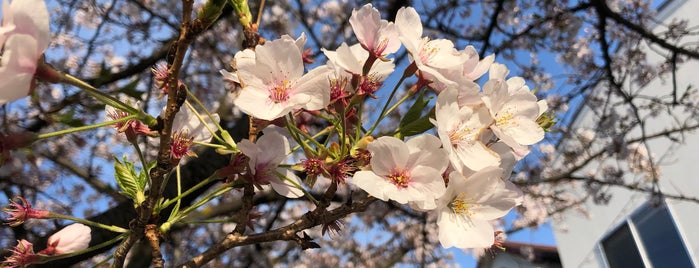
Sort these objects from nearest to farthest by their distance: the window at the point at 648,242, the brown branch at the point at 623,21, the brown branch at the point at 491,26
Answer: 1. the brown branch at the point at 623,21
2. the brown branch at the point at 491,26
3. the window at the point at 648,242

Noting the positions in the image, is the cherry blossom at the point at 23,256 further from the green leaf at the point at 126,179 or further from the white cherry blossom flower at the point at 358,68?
the white cherry blossom flower at the point at 358,68

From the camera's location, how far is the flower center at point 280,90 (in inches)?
24.2

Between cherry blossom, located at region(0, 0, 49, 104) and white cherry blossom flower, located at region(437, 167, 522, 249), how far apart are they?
508mm

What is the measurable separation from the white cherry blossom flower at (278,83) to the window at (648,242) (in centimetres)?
531

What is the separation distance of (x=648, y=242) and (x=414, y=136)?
6.11m

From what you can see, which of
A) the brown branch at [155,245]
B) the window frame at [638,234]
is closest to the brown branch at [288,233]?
the brown branch at [155,245]

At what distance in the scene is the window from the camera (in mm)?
4934

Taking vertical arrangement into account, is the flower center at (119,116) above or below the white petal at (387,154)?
above

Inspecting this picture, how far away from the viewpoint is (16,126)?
196cm

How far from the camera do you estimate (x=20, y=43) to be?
0.45 metres

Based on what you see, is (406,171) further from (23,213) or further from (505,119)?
(23,213)

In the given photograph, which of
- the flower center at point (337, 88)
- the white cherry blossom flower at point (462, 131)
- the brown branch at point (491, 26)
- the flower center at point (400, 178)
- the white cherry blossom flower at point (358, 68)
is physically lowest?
the flower center at point (400, 178)

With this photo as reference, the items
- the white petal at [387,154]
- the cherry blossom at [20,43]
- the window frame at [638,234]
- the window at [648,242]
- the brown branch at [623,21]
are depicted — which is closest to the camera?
the cherry blossom at [20,43]

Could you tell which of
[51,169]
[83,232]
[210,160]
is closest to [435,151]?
[83,232]
